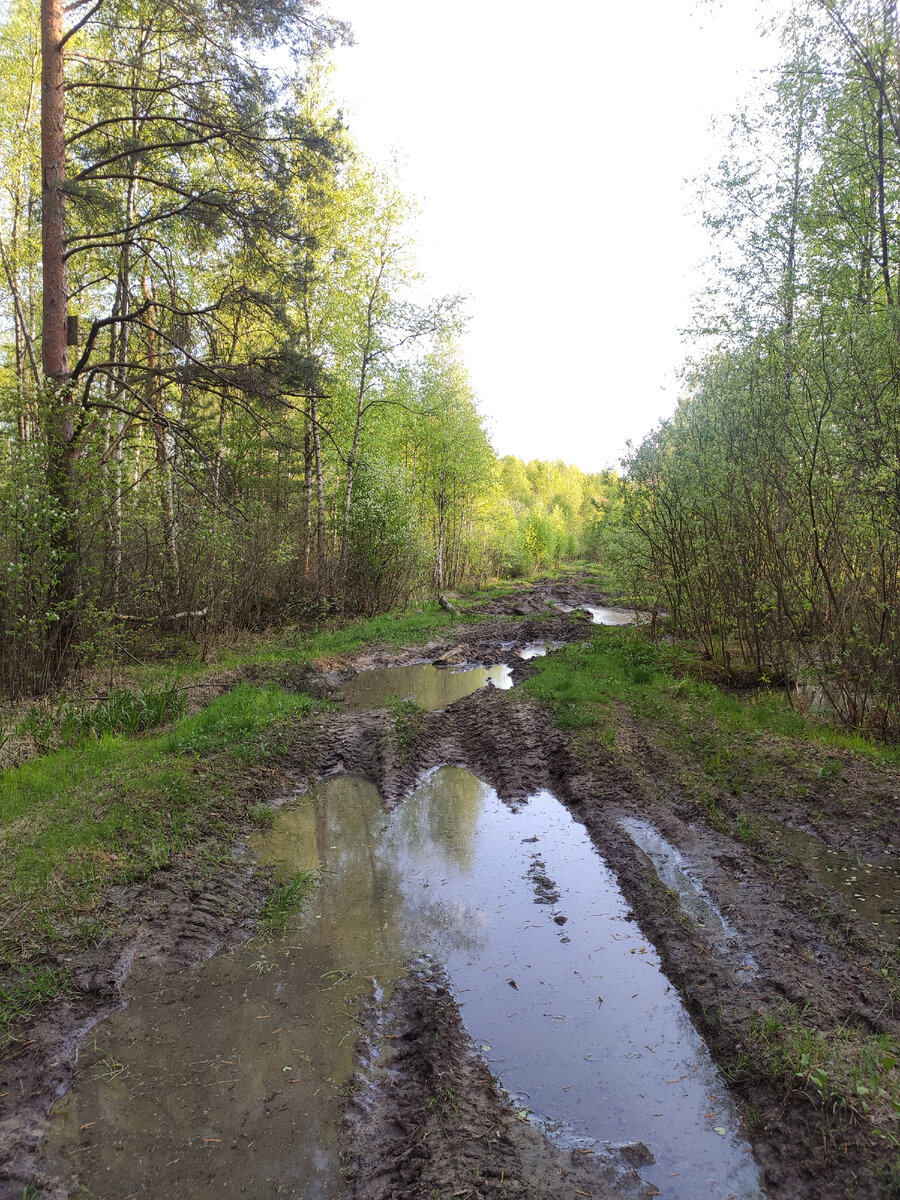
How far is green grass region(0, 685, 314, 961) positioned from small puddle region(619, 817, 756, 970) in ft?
13.9

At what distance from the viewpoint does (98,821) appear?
5582 millimetres

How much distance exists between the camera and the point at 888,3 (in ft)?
23.0

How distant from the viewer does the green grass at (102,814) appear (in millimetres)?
4441

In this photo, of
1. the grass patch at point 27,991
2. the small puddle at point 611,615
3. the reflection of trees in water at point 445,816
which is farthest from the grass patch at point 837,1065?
the small puddle at point 611,615

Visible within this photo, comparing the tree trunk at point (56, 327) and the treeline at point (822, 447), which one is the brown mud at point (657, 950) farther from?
the tree trunk at point (56, 327)

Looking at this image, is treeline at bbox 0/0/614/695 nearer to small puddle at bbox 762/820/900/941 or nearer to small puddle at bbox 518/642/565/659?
small puddle at bbox 518/642/565/659

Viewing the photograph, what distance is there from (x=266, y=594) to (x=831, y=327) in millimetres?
12558

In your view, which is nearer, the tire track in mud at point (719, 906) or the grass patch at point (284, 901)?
the tire track in mud at point (719, 906)

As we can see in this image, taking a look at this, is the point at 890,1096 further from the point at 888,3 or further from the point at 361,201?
the point at 361,201

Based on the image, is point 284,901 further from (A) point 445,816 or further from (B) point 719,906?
(B) point 719,906

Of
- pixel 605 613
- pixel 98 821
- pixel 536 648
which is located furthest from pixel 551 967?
pixel 605 613

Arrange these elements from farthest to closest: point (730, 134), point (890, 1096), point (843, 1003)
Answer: point (730, 134)
point (843, 1003)
point (890, 1096)

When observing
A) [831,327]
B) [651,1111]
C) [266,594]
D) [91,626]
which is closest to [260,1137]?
[651,1111]

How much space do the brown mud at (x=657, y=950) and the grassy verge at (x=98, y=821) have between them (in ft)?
0.80
